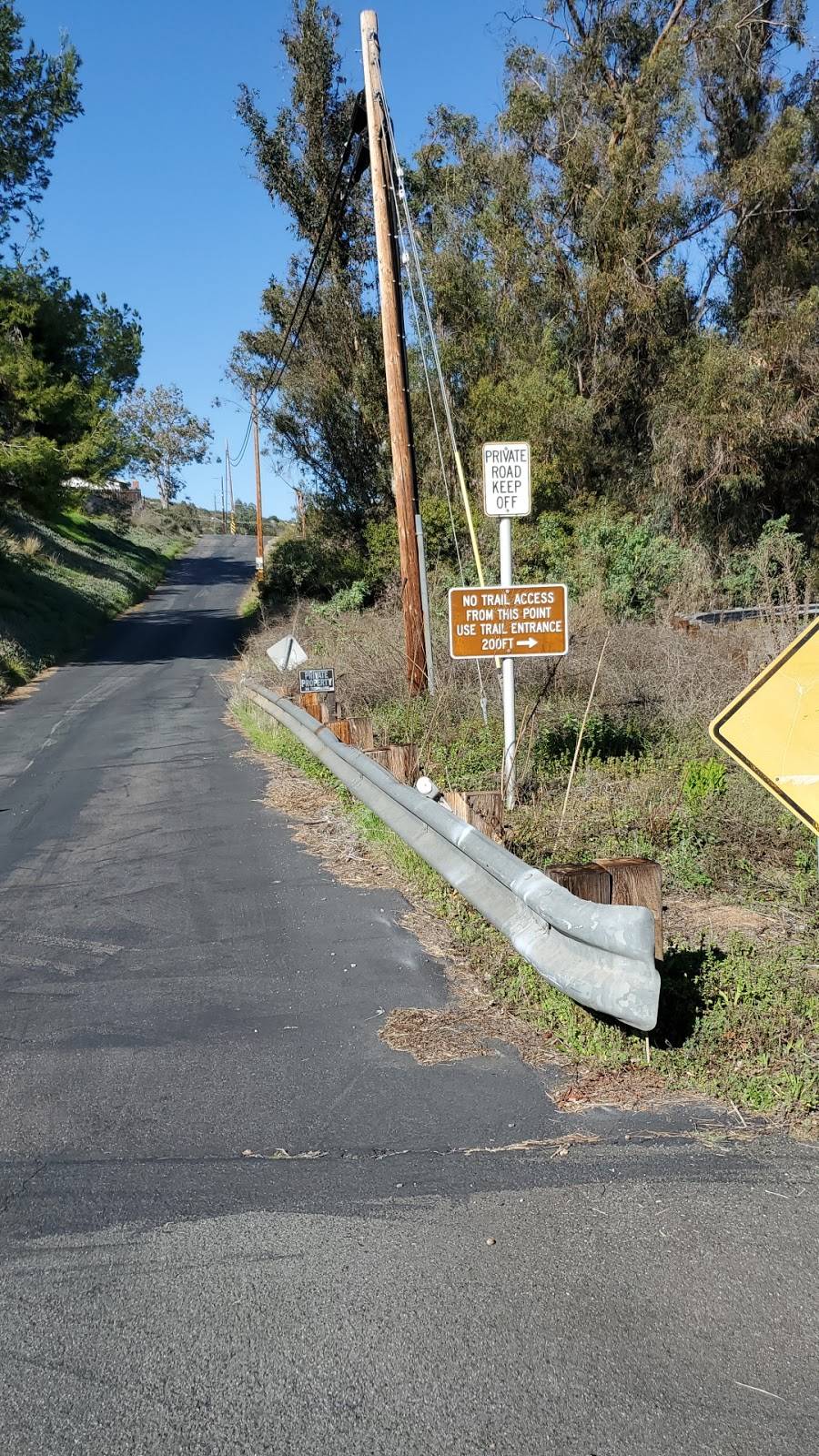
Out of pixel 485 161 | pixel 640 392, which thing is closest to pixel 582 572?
pixel 640 392

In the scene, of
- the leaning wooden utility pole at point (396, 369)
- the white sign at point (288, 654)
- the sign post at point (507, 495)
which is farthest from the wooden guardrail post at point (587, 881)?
the white sign at point (288, 654)

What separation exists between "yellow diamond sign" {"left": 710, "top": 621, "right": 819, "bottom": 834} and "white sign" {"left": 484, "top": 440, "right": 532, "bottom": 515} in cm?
403

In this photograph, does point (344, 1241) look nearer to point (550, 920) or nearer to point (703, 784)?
point (550, 920)

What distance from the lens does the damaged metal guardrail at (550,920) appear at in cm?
434

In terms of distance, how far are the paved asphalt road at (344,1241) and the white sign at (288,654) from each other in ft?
37.6

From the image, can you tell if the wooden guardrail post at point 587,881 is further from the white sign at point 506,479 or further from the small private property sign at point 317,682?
the small private property sign at point 317,682

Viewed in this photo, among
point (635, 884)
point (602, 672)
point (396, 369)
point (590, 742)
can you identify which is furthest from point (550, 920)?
point (396, 369)

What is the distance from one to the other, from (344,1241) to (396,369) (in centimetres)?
1171

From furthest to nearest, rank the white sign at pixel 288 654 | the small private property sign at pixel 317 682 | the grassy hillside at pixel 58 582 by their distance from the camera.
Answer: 1. the grassy hillside at pixel 58 582
2. the white sign at pixel 288 654
3. the small private property sign at pixel 317 682

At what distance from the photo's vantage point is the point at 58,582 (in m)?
39.6

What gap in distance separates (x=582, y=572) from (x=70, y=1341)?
20.4 metres

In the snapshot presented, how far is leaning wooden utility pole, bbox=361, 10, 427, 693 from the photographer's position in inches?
527

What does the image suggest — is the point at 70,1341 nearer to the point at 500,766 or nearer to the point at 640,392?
the point at 500,766

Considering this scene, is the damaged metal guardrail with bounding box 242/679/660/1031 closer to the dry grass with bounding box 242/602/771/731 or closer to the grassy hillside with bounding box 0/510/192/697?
the dry grass with bounding box 242/602/771/731
